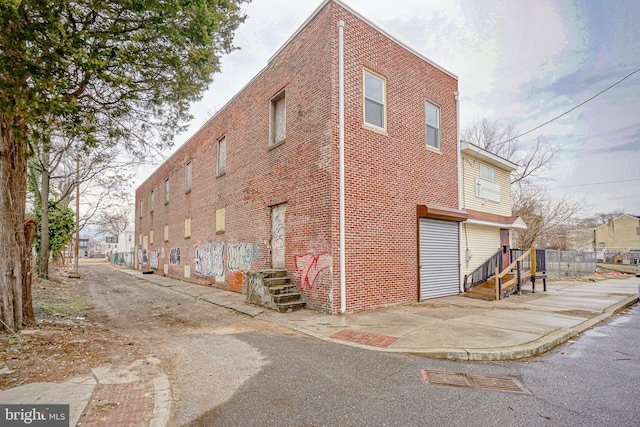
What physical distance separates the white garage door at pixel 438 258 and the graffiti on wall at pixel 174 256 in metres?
15.6

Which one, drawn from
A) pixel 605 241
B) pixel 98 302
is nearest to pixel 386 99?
pixel 98 302

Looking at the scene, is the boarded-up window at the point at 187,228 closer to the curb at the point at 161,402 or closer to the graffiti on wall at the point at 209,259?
the graffiti on wall at the point at 209,259

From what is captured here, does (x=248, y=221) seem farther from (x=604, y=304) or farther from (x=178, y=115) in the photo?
(x=604, y=304)

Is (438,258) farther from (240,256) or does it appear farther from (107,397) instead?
(107,397)

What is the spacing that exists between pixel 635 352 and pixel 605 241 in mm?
71377

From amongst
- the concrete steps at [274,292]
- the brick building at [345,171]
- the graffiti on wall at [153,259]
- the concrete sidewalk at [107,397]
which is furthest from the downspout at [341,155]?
the graffiti on wall at [153,259]

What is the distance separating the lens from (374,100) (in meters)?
10.3

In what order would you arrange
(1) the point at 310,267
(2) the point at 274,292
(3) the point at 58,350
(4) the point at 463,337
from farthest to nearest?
(2) the point at 274,292
(1) the point at 310,267
(4) the point at 463,337
(3) the point at 58,350

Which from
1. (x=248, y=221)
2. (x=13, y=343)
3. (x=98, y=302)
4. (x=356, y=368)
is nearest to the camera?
(x=356, y=368)

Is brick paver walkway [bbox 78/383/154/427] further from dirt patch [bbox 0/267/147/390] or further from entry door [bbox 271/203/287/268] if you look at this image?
entry door [bbox 271/203/287/268]

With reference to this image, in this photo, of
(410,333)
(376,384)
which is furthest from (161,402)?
(410,333)

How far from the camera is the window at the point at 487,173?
15246 mm

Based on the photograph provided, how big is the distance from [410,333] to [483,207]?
1028 centimetres

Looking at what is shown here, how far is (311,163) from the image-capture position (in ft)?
31.9
